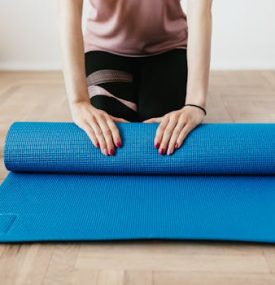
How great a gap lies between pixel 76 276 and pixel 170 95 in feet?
2.78

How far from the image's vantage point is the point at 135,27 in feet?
5.28

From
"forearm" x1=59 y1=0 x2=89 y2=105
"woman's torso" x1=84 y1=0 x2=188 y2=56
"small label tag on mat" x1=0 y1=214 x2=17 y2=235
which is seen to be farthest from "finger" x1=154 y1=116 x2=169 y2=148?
"woman's torso" x1=84 y1=0 x2=188 y2=56

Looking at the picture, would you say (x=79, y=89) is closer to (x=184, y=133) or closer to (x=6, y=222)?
(x=184, y=133)

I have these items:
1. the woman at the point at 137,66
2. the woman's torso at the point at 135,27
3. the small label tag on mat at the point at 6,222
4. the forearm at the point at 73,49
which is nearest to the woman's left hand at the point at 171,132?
the woman at the point at 137,66

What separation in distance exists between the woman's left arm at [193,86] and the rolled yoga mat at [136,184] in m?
0.03

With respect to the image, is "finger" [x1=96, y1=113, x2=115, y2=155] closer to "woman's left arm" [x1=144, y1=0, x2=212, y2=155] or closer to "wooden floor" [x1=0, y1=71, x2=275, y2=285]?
"woman's left arm" [x1=144, y1=0, x2=212, y2=155]

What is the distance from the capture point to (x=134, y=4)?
1569 mm

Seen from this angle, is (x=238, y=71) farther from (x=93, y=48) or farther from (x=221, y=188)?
(x=221, y=188)

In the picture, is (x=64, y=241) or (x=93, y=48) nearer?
(x=64, y=241)

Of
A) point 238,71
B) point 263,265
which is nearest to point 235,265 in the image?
point 263,265

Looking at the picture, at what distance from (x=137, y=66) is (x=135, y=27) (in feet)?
0.50

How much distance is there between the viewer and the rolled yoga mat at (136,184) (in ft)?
3.09

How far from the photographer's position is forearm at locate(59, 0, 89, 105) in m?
1.25

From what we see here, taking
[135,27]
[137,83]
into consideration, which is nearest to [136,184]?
[137,83]
